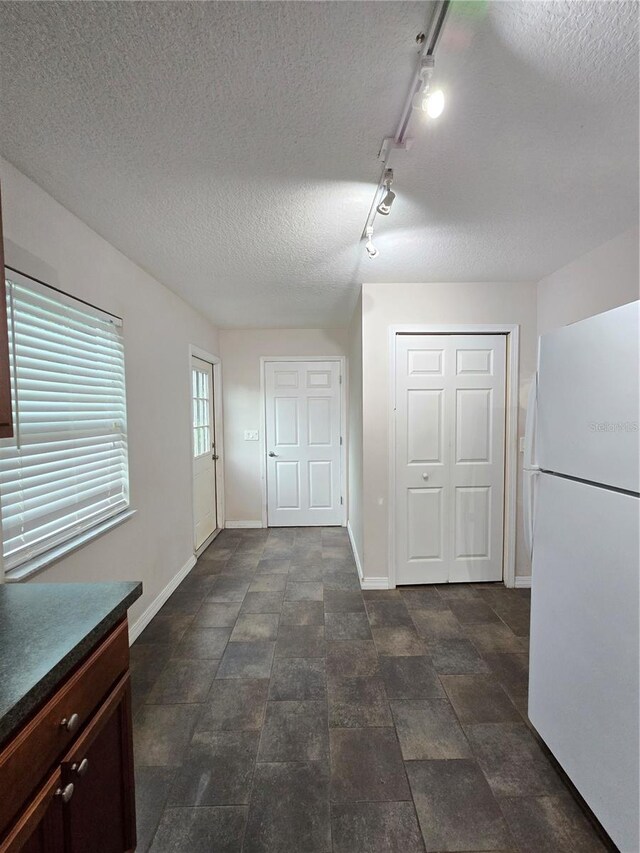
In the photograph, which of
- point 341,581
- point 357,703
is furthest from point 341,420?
point 357,703

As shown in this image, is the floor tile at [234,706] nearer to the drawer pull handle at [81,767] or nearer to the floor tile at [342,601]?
the floor tile at [342,601]

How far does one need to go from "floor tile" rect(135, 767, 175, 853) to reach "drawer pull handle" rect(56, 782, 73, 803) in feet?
2.21

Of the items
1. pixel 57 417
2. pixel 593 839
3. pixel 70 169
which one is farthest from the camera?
pixel 57 417

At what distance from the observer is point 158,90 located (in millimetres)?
1061

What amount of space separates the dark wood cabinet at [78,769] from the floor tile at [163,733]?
1.40ft

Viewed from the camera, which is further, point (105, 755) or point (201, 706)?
point (201, 706)

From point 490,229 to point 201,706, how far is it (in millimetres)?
2867

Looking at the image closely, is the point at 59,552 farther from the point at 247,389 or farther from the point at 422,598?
the point at 247,389

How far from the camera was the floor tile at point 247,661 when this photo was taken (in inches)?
77.7

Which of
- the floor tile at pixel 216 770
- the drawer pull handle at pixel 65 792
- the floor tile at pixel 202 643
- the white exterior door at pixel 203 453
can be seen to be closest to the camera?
the drawer pull handle at pixel 65 792

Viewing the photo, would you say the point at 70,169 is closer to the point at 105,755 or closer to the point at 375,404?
the point at 105,755

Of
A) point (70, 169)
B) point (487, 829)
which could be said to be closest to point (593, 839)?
point (487, 829)

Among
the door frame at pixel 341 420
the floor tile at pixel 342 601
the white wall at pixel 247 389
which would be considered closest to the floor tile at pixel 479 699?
the floor tile at pixel 342 601

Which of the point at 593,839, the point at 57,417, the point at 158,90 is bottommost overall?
the point at 593,839
